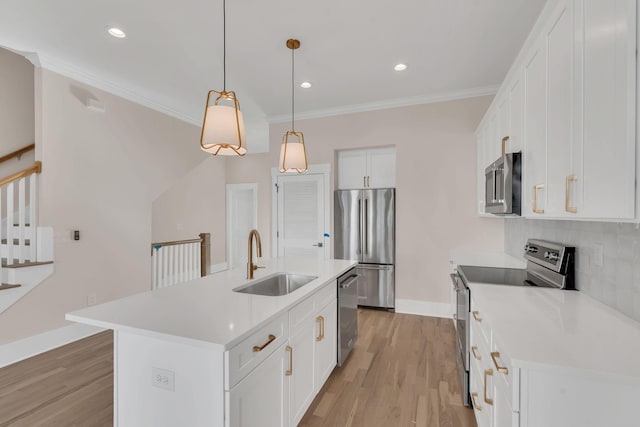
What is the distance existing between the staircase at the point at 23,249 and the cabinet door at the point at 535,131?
4.07 metres

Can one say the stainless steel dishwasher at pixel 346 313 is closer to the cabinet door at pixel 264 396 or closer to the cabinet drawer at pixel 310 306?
the cabinet drawer at pixel 310 306

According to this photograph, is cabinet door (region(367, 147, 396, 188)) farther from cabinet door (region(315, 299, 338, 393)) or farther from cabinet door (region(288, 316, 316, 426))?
cabinet door (region(288, 316, 316, 426))

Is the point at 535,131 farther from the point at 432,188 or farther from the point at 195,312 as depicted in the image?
the point at 432,188

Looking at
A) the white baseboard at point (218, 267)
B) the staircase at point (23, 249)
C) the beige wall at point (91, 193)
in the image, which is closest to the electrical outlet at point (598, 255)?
the staircase at point (23, 249)

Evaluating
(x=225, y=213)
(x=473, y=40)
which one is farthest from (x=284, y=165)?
(x=225, y=213)

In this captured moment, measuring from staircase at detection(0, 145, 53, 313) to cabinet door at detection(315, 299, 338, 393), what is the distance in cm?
287

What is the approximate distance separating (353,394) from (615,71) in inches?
92.3

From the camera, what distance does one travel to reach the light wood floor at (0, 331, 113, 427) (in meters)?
1.98

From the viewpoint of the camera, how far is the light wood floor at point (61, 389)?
1981mm

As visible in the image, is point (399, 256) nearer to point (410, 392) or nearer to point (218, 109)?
point (410, 392)

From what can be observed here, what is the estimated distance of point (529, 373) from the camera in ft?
3.26

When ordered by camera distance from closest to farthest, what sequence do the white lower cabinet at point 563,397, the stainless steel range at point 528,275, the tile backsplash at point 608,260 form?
the white lower cabinet at point 563,397, the tile backsplash at point 608,260, the stainless steel range at point 528,275

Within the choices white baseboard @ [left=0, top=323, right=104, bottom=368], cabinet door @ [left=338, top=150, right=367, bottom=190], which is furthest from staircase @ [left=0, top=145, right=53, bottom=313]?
cabinet door @ [left=338, top=150, right=367, bottom=190]

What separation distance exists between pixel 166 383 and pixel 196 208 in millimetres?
5300
